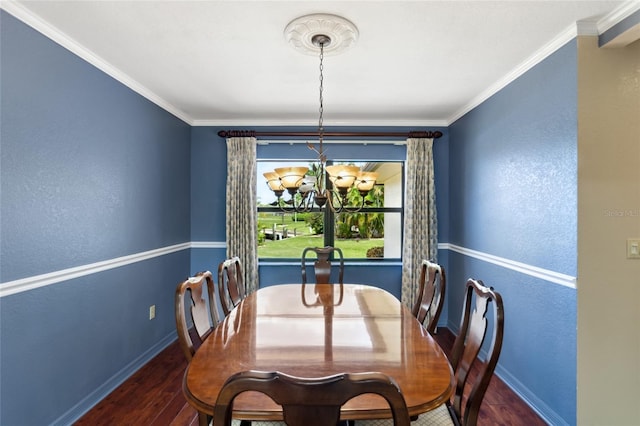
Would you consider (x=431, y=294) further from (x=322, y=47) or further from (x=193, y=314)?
(x=322, y=47)

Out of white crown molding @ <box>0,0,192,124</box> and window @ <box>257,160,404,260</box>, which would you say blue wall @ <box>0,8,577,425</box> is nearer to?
white crown molding @ <box>0,0,192,124</box>

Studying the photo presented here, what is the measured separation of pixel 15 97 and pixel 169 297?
7.42 ft

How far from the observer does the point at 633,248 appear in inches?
74.7

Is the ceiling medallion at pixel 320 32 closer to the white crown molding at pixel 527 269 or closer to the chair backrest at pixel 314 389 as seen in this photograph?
the chair backrest at pixel 314 389

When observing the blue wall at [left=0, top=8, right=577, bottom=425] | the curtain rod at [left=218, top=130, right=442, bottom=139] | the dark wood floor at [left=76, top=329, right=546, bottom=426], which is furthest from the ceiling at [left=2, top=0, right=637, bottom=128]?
the dark wood floor at [left=76, top=329, right=546, bottom=426]

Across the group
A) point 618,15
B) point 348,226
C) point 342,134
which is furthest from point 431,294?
point 342,134

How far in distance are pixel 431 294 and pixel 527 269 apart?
2.99 ft

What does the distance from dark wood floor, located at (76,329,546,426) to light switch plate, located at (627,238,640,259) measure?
1.20m

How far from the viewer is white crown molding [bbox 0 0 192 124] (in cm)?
173

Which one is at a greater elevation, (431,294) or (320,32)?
(320,32)

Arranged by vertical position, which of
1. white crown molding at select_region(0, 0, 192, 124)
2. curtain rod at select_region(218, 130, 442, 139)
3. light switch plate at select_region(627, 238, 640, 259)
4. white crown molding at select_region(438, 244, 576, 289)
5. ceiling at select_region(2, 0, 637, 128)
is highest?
ceiling at select_region(2, 0, 637, 128)

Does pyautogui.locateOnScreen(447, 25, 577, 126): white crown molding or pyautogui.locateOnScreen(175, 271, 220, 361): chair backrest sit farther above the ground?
pyautogui.locateOnScreen(447, 25, 577, 126): white crown molding

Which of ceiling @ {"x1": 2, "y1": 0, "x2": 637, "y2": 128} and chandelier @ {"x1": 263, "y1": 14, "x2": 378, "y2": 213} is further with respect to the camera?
chandelier @ {"x1": 263, "y1": 14, "x2": 378, "y2": 213}

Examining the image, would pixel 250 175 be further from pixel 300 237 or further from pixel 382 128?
pixel 382 128
